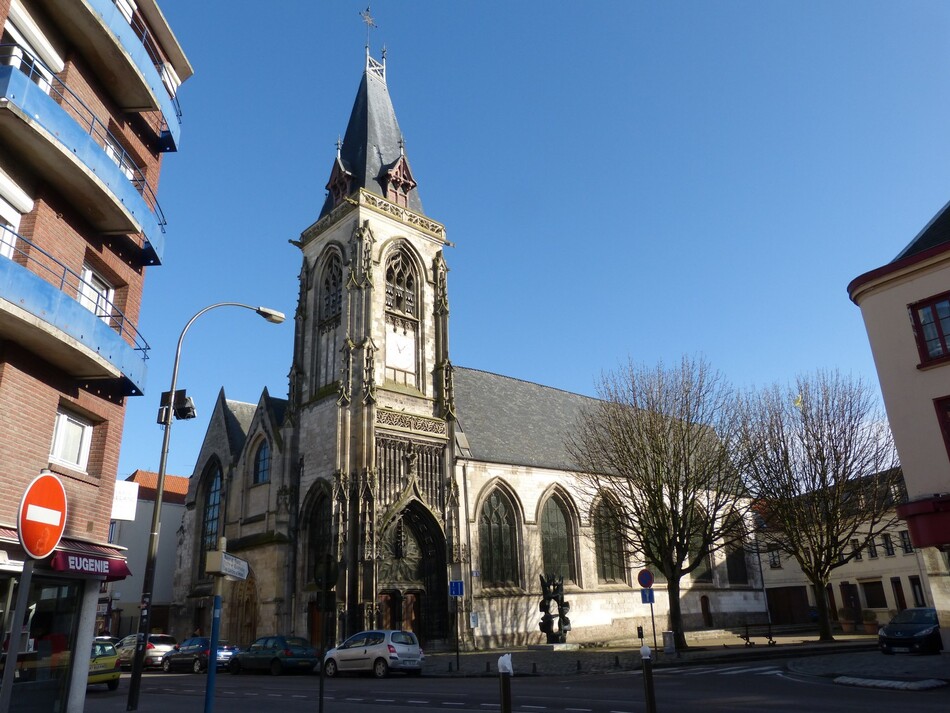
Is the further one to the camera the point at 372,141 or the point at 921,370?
the point at 372,141

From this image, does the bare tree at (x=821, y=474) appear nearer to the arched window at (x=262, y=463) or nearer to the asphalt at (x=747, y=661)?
the asphalt at (x=747, y=661)

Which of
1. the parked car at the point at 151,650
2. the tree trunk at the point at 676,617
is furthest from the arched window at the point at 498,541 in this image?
the parked car at the point at 151,650

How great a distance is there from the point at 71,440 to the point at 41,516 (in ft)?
29.0

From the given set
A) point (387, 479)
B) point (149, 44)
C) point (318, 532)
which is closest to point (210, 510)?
point (318, 532)

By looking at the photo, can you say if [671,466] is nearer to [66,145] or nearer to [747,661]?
[747,661]

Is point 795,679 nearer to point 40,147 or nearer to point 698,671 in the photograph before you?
point 698,671

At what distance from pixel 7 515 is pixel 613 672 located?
49.9 feet

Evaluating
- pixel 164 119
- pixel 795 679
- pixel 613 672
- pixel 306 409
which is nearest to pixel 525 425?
pixel 306 409

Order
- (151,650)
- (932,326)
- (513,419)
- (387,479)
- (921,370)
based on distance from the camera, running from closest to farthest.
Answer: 1. (921,370)
2. (932,326)
3. (151,650)
4. (387,479)
5. (513,419)

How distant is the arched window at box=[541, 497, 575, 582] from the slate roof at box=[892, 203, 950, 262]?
68.0 ft

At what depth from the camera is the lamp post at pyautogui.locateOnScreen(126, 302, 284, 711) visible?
13.0m

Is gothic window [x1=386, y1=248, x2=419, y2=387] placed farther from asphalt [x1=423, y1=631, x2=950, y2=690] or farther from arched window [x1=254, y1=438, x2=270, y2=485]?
asphalt [x1=423, y1=631, x2=950, y2=690]

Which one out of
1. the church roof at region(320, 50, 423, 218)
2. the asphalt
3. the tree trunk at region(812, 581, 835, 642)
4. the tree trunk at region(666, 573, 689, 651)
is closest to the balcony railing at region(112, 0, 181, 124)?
the asphalt

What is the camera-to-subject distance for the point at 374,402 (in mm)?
29531
